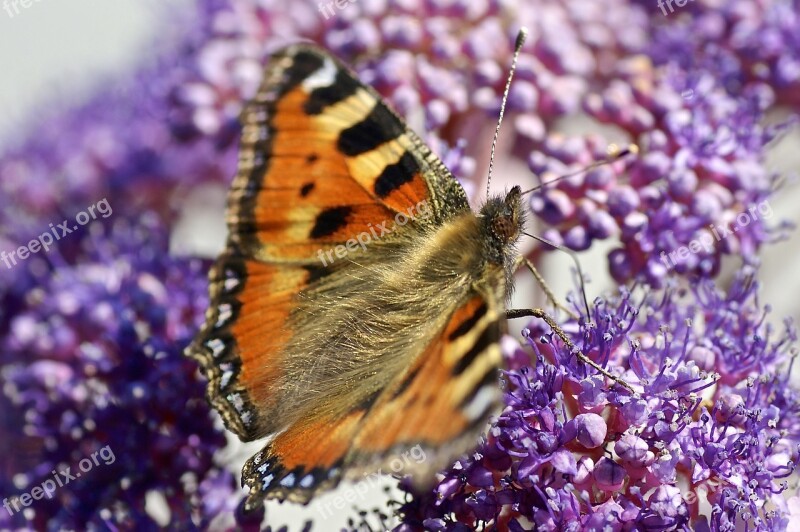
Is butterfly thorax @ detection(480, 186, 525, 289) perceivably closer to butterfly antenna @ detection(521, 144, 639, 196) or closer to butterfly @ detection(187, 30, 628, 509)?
butterfly @ detection(187, 30, 628, 509)

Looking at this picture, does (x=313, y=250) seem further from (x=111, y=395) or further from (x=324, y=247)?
(x=111, y=395)

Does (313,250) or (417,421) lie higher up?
(313,250)

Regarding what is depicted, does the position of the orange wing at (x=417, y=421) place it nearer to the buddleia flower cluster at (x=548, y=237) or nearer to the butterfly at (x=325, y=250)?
the butterfly at (x=325, y=250)

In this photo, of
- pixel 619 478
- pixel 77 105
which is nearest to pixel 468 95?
pixel 619 478

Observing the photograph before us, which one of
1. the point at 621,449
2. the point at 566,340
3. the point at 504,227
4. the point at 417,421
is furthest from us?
the point at 504,227

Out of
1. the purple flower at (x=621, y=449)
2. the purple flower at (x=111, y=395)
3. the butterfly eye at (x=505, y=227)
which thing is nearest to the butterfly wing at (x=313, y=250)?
the butterfly eye at (x=505, y=227)

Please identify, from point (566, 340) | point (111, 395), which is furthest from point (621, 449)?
point (111, 395)

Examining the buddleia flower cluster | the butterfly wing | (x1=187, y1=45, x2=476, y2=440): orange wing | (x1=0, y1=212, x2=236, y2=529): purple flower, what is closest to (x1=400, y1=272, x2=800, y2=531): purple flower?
the buddleia flower cluster

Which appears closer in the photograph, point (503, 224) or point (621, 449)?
point (621, 449)
